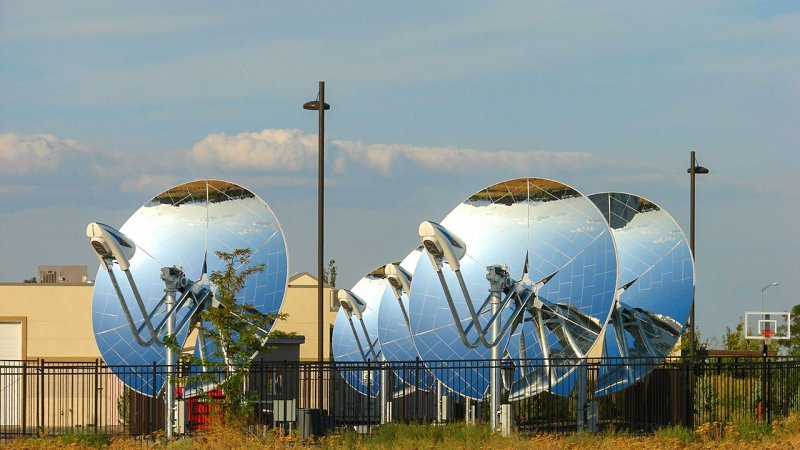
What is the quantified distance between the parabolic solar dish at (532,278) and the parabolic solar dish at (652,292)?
4.92 meters

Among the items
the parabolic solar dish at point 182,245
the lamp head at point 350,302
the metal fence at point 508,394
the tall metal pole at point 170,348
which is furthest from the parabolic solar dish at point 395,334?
the tall metal pole at point 170,348

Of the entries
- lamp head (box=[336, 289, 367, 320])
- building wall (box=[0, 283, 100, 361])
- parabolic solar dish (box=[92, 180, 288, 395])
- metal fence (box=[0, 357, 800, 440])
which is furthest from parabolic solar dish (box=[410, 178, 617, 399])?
building wall (box=[0, 283, 100, 361])

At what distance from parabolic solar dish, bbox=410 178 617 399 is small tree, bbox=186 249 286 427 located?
12.5 feet

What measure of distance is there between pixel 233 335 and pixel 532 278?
6.79 m

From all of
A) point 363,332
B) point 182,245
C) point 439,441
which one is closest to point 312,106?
point 182,245

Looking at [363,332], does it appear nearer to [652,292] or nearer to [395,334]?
[395,334]

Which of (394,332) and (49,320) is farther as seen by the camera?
(49,320)

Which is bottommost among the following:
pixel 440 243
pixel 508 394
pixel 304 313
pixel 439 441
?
pixel 439 441

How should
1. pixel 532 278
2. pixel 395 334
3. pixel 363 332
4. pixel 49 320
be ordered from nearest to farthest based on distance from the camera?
pixel 532 278 → pixel 395 334 → pixel 363 332 → pixel 49 320

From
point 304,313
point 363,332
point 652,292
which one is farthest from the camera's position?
point 304,313

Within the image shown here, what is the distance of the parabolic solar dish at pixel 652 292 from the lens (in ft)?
119

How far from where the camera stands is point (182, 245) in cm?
3375

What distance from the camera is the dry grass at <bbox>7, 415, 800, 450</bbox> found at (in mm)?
23719

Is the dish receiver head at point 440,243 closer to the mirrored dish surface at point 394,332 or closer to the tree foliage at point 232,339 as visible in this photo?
the tree foliage at point 232,339
